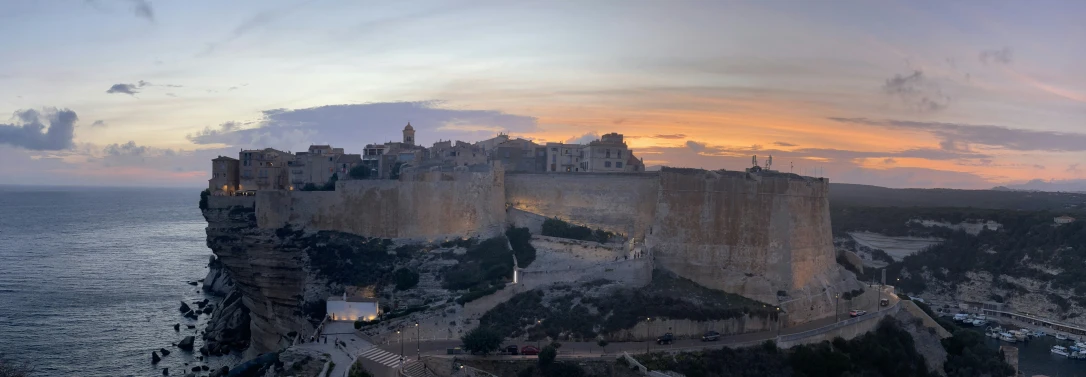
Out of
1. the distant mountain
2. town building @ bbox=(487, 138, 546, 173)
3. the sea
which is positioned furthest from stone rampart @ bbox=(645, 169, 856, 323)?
the distant mountain

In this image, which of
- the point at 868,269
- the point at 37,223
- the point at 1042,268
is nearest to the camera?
the point at 1042,268

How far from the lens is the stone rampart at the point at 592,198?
3831 cm

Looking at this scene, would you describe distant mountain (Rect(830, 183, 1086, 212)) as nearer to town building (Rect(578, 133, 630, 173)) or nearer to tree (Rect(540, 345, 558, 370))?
town building (Rect(578, 133, 630, 173))

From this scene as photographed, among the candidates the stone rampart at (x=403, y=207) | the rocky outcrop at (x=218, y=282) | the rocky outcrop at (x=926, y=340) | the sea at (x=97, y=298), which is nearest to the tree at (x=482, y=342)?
the stone rampart at (x=403, y=207)

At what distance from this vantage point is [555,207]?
4116cm

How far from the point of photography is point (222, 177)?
4669cm

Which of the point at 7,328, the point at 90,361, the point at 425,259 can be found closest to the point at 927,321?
the point at 425,259

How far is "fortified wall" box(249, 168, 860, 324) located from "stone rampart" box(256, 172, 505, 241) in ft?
0.18

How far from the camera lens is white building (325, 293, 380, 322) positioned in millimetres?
33500

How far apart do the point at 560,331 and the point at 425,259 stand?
11.5 m

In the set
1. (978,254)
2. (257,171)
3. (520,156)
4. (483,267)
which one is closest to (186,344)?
(257,171)

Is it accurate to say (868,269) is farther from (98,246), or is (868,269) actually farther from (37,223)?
(37,223)

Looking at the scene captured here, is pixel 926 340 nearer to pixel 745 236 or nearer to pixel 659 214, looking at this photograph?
Answer: pixel 745 236

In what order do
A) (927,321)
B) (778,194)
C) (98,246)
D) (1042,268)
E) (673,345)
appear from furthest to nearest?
(98,246) < (1042,268) < (927,321) < (778,194) < (673,345)
